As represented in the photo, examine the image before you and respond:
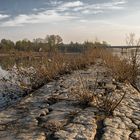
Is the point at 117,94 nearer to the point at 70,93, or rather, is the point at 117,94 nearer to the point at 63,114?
the point at 70,93

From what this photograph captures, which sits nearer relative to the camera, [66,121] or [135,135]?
[135,135]

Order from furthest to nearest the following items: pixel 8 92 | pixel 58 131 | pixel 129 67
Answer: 1. pixel 129 67
2. pixel 8 92
3. pixel 58 131

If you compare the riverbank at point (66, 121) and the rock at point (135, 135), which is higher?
the riverbank at point (66, 121)

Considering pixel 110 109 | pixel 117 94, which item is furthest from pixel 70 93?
pixel 110 109

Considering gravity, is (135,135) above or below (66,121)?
below

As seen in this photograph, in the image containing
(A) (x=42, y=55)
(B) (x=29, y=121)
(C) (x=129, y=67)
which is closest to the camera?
(B) (x=29, y=121)

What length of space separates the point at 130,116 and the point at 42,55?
9549mm

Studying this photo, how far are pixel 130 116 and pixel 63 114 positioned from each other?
1388 mm

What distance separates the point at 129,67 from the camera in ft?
46.1

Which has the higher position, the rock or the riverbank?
the riverbank

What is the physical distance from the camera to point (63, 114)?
739cm

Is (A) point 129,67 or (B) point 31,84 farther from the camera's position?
(A) point 129,67

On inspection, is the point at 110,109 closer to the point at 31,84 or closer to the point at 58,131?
the point at 58,131

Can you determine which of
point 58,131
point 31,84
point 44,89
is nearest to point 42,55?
point 31,84
